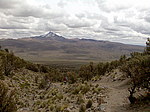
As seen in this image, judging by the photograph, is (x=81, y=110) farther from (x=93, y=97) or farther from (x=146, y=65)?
(x=146, y=65)

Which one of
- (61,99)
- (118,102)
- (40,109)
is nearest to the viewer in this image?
(118,102)

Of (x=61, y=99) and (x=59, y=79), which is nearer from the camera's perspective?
(x=61, y=99)

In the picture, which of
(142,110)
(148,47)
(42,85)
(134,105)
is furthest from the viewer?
(42,85)

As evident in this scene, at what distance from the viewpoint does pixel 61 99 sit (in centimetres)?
1781

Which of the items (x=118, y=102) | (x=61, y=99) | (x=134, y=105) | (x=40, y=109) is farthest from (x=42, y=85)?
(x=134, y=105)

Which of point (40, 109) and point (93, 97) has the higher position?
point (93, 97)

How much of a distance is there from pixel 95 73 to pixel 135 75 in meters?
23.6

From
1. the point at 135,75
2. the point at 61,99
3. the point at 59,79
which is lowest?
the point at 59,79

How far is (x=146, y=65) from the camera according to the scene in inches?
521

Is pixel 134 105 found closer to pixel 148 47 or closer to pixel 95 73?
pixel 148 47

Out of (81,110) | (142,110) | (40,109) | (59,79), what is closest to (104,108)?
(81,110)

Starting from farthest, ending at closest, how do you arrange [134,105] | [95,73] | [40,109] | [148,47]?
[95,73]
[148,47]
[40,109]
[134,105]

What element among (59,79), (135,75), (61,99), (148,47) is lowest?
(59,79)

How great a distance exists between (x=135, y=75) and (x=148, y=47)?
8371 millimetres
